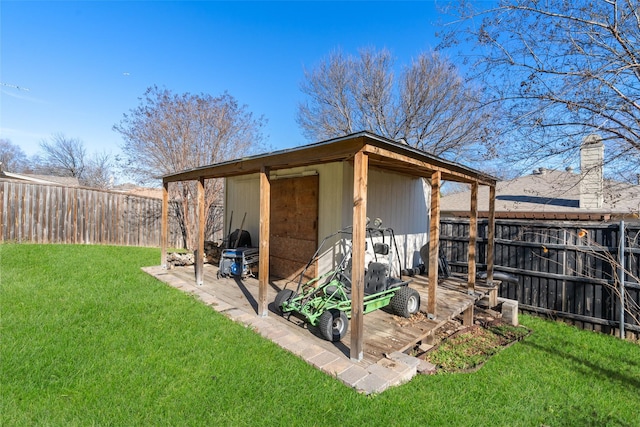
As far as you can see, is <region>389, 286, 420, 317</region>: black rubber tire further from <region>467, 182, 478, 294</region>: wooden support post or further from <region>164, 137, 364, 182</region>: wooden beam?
<region>164, 137, 364, 182</region>: wooden beam

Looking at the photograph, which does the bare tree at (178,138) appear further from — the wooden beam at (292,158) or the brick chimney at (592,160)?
the brick chimney at (592,160)

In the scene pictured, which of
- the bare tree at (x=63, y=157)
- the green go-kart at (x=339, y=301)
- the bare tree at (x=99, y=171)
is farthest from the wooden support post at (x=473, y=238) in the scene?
the bare tree at (x=63, y=157)

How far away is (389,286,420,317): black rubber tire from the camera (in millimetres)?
4008

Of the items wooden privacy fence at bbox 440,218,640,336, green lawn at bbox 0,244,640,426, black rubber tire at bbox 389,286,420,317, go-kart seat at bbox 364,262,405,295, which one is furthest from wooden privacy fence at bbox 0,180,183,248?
wooden privacy fence at bbox 440,218,640,336

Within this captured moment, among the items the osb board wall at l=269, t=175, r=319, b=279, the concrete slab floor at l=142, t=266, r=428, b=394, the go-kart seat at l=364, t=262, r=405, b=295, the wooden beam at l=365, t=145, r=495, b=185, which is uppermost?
the wooden beam at l=365, t=145, r=495, b=185

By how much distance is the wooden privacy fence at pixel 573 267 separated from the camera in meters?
4.57

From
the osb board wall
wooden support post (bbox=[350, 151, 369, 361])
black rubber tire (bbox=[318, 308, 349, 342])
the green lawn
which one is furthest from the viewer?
the osb board wall

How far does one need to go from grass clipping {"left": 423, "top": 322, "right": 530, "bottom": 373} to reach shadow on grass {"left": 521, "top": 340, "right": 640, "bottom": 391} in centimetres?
47

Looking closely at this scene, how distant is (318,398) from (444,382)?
135 cm

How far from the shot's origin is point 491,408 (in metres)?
2.52

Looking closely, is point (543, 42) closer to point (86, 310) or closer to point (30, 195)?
point (86, 310)

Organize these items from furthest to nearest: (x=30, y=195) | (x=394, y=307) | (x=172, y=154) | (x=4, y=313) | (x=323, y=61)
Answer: (x=323, y=61) < (x=172, y=154) < (x=30, y=195) < (x=394, y=307) < (x=4, y=313)

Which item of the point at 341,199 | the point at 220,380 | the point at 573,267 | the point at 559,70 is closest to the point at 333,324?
the point at 220,380

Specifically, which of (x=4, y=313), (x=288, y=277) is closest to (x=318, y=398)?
(x=288, y=277)
